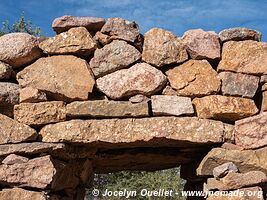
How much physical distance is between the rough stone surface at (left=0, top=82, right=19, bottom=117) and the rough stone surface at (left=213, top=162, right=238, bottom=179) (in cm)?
202

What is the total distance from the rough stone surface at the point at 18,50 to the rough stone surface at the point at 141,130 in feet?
2.61

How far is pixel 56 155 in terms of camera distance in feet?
13.4

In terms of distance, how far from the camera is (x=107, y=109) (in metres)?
3.98

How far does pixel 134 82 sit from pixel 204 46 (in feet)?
2.54

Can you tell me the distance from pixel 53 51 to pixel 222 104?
5.63 feet

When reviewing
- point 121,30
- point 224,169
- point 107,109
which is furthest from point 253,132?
point 121,30

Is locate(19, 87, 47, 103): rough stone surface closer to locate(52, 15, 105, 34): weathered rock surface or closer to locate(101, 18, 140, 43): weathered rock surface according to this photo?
locate(52, 15, 105, 34): weathered rock surface

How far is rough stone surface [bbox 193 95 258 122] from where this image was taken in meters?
3.96

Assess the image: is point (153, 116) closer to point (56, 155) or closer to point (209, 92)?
point (209, 92)

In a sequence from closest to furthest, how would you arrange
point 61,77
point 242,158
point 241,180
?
point 241,180, point 242,158, point 61,77

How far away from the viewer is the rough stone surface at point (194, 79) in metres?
4.04

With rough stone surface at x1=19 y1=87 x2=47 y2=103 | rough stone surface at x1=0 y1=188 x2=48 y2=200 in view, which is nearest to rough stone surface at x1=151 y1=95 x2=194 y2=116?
rough stone surface at x1=19 y1=87 x2=47 y2=103

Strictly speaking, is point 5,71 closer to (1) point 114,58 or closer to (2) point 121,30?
(1) point 114,58

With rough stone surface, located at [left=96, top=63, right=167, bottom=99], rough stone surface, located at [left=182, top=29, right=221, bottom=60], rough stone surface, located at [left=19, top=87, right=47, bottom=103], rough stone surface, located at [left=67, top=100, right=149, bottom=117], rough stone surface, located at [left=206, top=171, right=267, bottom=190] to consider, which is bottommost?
rough stone surface, located at [left=206, top=171, right=267, bottom=190]
